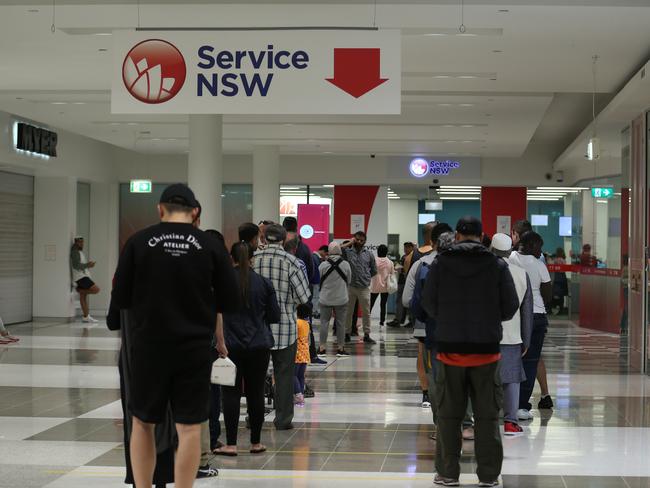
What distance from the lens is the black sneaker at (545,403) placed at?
9.70 meters

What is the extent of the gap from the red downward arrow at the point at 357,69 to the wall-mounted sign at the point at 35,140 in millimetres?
11405

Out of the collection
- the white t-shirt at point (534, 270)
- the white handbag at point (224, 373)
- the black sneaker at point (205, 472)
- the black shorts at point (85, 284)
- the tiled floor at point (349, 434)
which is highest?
the white t-shirt at point (534, 270)

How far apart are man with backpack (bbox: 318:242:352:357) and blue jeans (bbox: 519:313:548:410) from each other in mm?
5539

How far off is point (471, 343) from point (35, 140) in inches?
576

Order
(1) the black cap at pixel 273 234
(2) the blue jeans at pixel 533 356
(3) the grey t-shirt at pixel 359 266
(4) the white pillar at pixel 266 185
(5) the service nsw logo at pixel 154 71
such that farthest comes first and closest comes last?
(4) the white pillar at pixel 266 185
(3) the grey t-shirt at pixel 359 266
(2) the blue jeans at pixel 533 356
(5) the service nsw logo at pixel 154 71
(1) the black cap at pixel 273 234

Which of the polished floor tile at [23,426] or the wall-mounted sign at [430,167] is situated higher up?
the wall-mounted sign at [430,167]

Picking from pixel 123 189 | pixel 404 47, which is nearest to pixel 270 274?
pixel 404 47

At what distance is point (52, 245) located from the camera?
836 inches

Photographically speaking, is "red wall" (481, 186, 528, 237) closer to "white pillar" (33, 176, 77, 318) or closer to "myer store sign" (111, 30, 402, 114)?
"white pillar" (33, 176, 77, 318)

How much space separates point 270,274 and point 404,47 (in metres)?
4.18

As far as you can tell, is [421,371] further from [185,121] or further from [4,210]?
[4,210]

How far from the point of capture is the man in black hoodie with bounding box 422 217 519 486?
615 cm

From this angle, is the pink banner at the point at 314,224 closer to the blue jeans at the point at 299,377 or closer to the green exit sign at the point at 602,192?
the green exit sign at the point at 602,192

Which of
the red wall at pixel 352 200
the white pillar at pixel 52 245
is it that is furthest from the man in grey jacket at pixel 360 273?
the red wall at pixel 352 200
